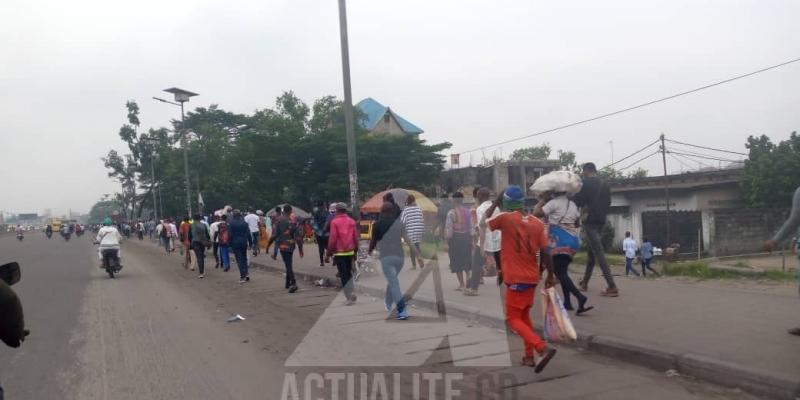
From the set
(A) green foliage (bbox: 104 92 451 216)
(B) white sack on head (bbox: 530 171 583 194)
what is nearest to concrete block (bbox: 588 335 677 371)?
(B) white sack on head (bbox: 530 171 583 194)

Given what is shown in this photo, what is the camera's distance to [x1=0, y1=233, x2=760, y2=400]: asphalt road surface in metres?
5.54

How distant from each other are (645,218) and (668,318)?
21543mm

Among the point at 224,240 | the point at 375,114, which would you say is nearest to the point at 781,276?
the point at 224,240

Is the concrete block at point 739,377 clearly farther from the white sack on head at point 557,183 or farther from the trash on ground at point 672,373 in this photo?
the white sack on head at point 557,183

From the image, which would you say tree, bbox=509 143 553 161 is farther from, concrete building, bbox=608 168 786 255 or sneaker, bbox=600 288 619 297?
sneaker, bbox=600 288 619 297

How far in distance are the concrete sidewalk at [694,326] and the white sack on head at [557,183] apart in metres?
1.57

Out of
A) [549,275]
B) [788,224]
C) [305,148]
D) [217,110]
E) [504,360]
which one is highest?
[217,110]

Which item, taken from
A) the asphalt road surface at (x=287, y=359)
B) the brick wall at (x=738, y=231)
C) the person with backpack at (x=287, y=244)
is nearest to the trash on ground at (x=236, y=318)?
the asphalt road surface at (x=287, y=359)

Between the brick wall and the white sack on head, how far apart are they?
19.4 m

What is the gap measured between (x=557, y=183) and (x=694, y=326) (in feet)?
6.89

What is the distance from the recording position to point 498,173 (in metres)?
42.2

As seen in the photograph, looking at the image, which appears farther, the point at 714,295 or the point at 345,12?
the point at 345,12

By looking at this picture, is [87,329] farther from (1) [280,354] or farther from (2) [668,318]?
(2) [668,318]

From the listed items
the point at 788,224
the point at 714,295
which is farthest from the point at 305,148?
the point at 788,224
